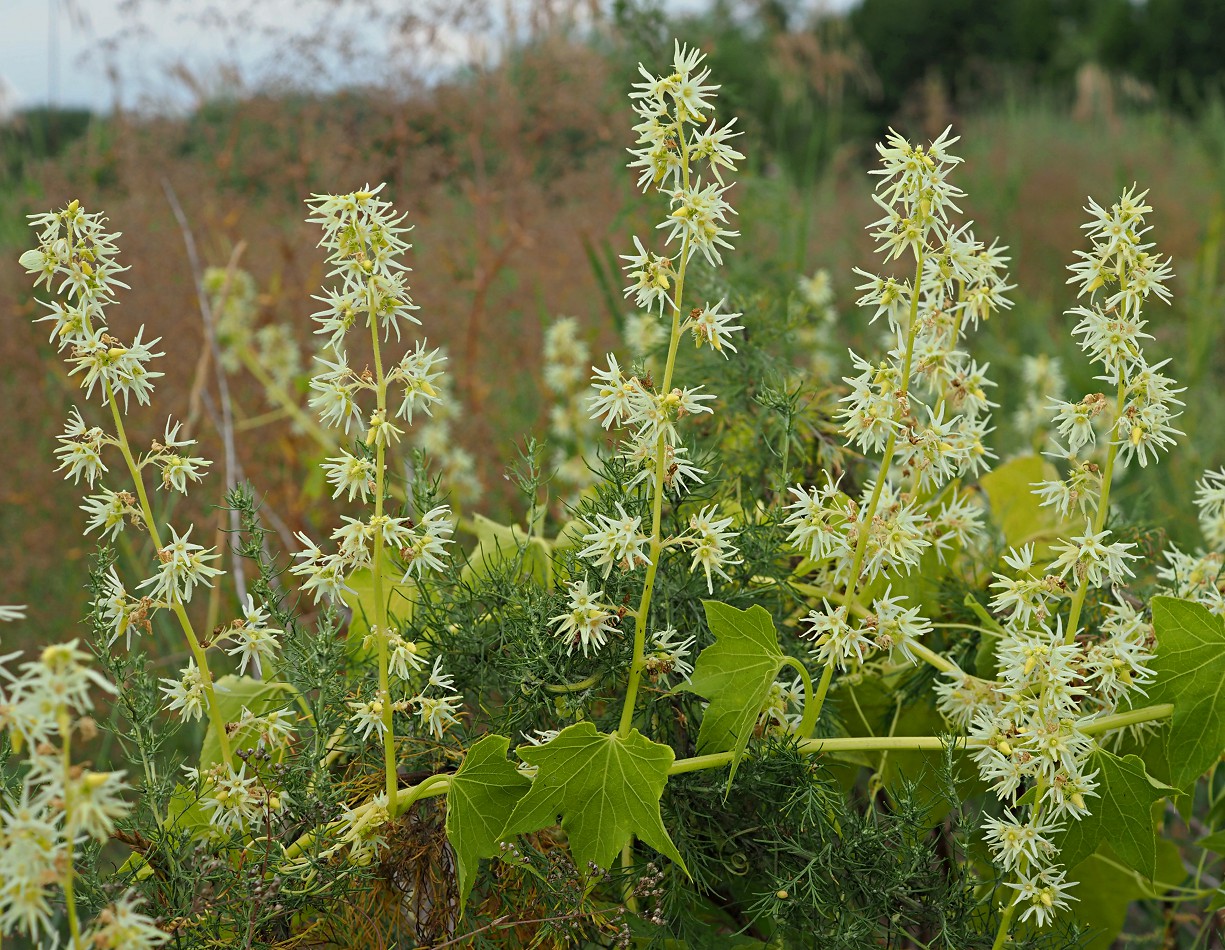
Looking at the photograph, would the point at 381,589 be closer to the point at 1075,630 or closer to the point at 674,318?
the point at 674,318

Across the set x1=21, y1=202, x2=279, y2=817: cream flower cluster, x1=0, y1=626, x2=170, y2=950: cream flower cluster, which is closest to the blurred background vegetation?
x1=21, y1=202, x2=279, y2=817: cream flower cluster

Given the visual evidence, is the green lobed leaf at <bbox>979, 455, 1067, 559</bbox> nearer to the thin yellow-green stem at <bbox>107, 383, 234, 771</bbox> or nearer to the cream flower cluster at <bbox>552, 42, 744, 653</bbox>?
the cream flower cluster at <bbox>552, 42, 744, 653</bbox>

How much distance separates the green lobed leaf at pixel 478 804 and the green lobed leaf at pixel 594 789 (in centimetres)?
2

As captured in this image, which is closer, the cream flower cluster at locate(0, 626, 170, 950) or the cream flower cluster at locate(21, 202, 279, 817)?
the cream flower cluster at locate(0, 626, 170, 950)

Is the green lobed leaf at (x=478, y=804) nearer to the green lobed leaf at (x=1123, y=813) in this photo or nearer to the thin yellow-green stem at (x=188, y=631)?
the thin yellow-green stem at (x=188, y=631)

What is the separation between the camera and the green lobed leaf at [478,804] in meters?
0.90

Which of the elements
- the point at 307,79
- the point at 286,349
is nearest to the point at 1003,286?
the point at 286,349

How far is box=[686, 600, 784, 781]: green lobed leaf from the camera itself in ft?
3.01

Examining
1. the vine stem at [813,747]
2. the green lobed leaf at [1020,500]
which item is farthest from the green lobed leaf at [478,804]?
the green lobed leaf at [1020,500]

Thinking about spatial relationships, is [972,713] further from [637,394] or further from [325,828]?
[325,828]

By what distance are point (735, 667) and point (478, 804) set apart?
243 mm

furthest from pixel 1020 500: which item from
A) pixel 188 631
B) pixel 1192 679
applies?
pixel 188 631

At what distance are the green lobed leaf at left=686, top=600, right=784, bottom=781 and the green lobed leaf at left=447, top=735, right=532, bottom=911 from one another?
0.17 meters

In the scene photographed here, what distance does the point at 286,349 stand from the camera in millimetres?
3121
